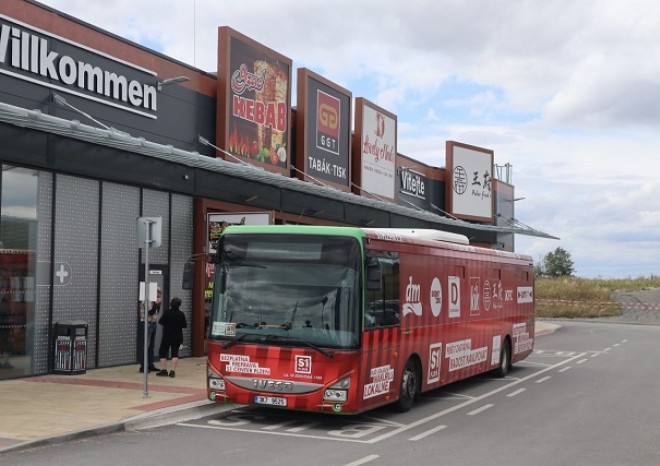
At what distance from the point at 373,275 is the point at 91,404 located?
4.98 metres

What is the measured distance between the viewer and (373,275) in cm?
1145

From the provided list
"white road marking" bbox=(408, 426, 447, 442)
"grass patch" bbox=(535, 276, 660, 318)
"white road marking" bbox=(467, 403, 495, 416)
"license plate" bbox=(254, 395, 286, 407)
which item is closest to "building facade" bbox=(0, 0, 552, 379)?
"license plate" bbox=(254, 395, 286, 407)

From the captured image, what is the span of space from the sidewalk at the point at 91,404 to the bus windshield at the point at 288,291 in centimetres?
159

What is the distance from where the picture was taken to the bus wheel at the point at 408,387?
508 inches

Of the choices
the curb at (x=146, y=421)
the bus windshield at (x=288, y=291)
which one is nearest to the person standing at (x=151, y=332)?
the curb at (x=146, y=421)

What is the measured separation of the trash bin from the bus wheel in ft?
23.4

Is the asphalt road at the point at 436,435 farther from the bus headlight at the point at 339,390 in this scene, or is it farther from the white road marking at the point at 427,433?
the bus headlight at the point at 339,390

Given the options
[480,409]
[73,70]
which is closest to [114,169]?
[73,70]

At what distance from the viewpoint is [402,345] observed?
41.9 feet

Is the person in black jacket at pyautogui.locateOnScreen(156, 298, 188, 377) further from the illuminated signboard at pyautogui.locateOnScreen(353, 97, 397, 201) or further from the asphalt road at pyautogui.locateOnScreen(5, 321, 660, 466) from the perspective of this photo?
the illuminated signboard at pyautogui.locateOnScreen(353, 97, 397, 201)

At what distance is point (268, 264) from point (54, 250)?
7.03m

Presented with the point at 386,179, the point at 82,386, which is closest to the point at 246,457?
the point at 82,386

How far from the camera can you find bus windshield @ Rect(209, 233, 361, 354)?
37.0ft

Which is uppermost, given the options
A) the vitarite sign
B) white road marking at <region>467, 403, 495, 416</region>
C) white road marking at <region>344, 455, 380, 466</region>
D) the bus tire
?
the vitarite sign
